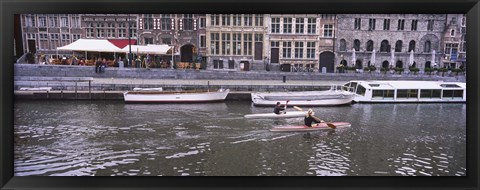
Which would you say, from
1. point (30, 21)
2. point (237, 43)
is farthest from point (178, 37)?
point (30, 21)

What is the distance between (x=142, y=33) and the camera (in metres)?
8.37

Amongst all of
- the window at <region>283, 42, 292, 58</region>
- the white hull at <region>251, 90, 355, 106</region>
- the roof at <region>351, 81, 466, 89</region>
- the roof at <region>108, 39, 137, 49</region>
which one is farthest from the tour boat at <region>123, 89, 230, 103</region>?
the roof at <region>351, 81, 466, 89</region>

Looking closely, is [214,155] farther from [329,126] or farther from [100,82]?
[100,82]

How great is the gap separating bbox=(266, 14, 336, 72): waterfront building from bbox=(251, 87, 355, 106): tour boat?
63cm

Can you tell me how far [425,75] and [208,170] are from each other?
4.96 m

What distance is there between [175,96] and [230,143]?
4.08 meters

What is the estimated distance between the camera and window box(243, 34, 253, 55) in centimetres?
864

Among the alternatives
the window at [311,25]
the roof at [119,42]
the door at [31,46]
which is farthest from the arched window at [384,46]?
the door at [31,46]

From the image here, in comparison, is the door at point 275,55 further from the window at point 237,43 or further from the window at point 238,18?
the window at point 238,18

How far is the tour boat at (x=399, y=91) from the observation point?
306 inches

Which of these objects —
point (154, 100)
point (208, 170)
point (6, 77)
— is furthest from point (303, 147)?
point (154, 100)

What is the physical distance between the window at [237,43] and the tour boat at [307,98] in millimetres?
1117

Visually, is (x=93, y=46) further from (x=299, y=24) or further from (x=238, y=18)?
(x=299, y=24)

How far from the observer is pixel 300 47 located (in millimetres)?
9180
